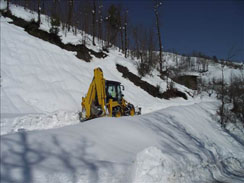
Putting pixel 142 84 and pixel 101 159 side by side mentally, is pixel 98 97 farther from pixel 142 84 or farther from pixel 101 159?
pixel 142 84

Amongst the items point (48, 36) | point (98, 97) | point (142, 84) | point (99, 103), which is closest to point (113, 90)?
point (98, 97)

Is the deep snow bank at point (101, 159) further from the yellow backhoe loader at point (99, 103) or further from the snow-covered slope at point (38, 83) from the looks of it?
the snow-covered slope at point (38, 83)

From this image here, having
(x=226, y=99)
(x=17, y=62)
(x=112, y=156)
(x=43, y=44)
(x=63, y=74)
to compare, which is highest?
(x=43, y=44)

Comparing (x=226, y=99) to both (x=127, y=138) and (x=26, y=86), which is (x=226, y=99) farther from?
(x=26, y=86)

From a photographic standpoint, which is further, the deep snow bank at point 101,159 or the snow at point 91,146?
the snow at point 91,146

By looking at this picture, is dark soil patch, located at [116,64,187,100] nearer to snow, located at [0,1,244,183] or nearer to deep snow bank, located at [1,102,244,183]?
snow, located at [0,1,244,183]

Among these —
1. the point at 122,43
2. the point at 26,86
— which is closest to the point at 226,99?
the point at 26,86

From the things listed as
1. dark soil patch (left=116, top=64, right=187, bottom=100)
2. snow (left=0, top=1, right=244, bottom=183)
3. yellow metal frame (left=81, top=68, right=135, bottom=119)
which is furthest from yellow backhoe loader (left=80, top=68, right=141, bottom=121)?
dark soil patch (left=116, top=64, right=187, bottom=100)

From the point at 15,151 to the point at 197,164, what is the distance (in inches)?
153

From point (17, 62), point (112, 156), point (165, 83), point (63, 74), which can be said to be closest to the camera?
point (112, 156)

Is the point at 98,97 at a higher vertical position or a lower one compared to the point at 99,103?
higher

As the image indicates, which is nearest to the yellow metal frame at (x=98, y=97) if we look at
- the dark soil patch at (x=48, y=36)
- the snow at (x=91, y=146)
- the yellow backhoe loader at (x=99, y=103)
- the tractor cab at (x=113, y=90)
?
the yellow backhoe loader at (x=99, y=103)

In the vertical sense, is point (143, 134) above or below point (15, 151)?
below

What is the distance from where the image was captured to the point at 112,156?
3.44 meters
